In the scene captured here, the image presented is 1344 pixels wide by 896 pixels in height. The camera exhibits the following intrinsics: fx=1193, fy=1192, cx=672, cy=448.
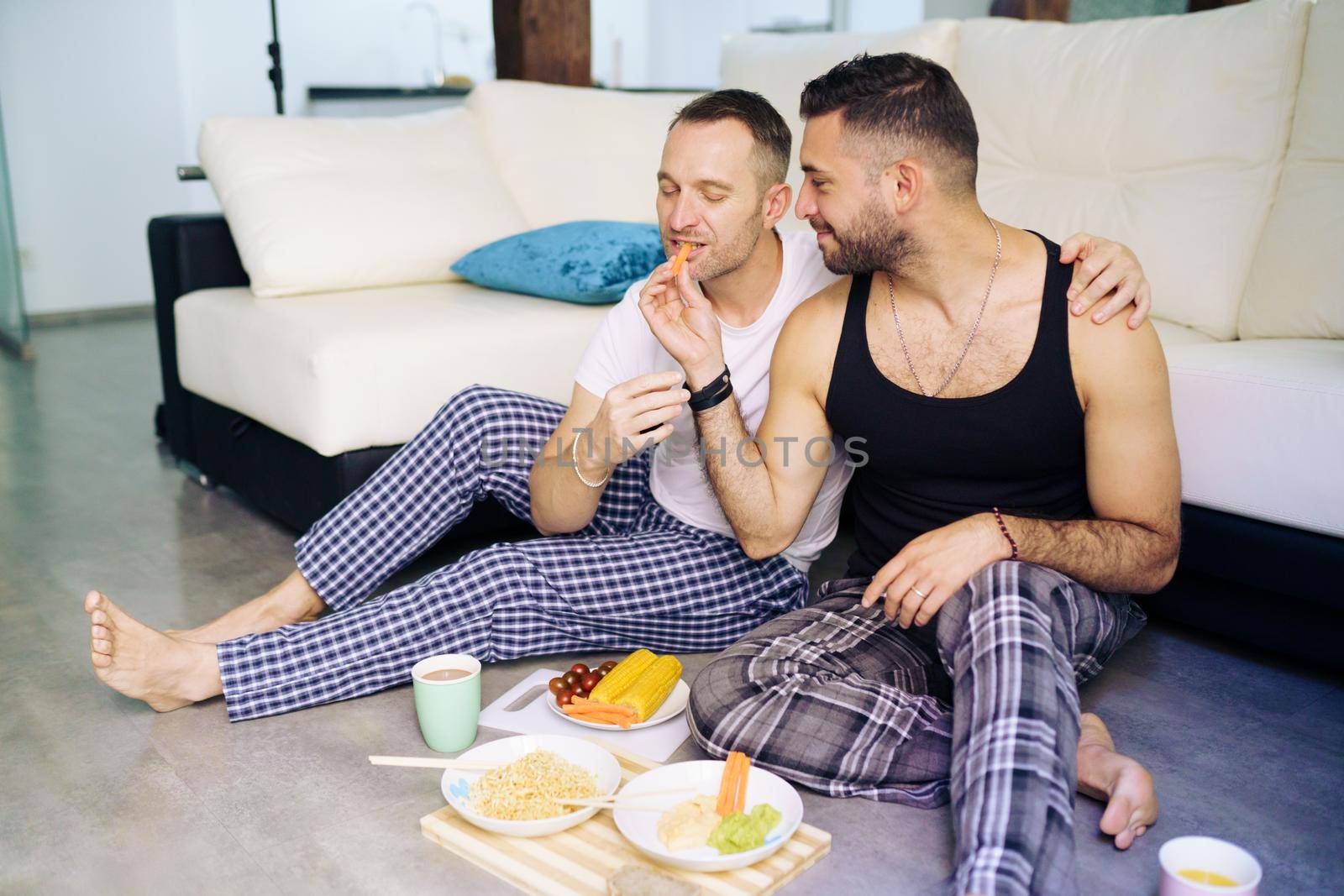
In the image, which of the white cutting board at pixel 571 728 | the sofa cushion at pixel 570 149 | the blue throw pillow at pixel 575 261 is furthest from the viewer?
the sofa cushion at pixel 570 149

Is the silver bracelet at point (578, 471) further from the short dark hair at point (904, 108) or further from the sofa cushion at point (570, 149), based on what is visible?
A: the sofa cushion at point (570, 149)

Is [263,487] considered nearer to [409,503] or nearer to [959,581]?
[409,503]

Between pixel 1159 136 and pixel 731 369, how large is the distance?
4.18 feet

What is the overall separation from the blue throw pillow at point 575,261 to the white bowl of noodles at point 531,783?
1.41 meters

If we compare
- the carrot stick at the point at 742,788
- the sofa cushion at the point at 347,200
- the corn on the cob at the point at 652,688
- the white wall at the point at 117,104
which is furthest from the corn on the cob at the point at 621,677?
the white wall at the point at 117,104

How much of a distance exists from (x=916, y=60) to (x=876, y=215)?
8.3 inches

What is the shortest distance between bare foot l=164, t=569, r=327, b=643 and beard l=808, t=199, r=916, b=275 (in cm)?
104

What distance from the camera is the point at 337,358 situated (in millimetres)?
2373

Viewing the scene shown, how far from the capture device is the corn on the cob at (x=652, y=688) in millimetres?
1737

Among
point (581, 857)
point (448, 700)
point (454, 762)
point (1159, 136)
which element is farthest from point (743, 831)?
point (1159, 136)

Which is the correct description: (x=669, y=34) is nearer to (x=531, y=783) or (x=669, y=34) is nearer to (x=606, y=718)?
(x=606, y=718)

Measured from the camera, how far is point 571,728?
1.77 m

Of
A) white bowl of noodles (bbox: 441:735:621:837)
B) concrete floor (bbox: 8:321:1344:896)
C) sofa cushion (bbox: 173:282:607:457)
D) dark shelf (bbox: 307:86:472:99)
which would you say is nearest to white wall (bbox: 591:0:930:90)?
dark shelf (bbox: 307:86:472:99)

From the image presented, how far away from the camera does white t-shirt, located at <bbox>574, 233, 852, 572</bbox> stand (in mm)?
1886
